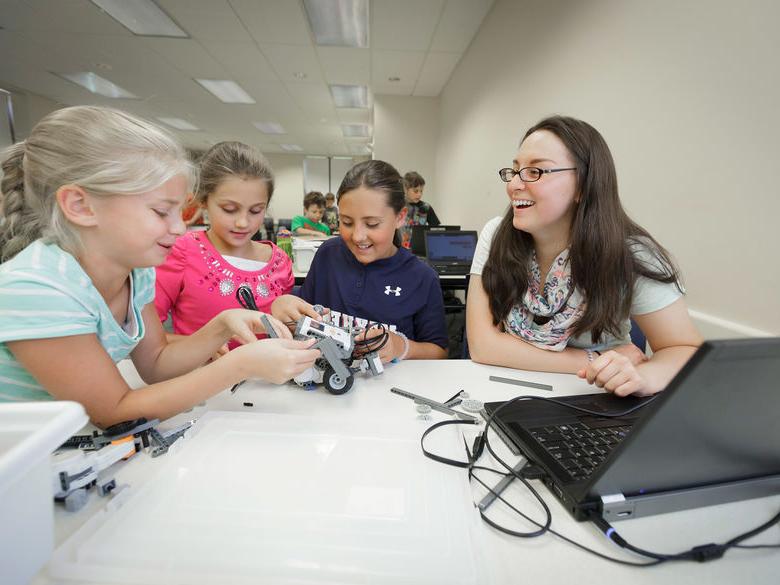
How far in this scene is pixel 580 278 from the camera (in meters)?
1.02

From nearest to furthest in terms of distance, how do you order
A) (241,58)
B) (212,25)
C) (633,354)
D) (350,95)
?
(633,354) < (212,25) < (241,58) < (350,95)

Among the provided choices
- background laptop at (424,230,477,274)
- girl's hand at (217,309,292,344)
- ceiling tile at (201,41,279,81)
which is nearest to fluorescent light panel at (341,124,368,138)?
ceiling tile at (201,41,279,81)

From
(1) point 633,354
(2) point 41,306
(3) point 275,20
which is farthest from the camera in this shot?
(3) point 275,20

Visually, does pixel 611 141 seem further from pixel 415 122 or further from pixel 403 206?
pixel 415 122

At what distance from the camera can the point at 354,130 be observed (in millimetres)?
8258

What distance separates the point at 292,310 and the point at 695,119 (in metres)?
1.33

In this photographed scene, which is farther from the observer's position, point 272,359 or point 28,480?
point 272,359

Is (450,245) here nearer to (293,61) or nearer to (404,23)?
(404,23)

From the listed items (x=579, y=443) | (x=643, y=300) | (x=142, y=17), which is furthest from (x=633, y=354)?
(x=142, y=17)

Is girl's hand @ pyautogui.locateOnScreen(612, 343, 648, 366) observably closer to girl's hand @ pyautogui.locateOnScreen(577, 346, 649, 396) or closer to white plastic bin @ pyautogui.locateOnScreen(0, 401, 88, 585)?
Result: girl's hand @ pyautogui.locateOnScreen(577, 346, 649, 396)

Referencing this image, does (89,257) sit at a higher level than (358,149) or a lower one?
lower

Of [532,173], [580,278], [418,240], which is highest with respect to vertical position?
[532,173]

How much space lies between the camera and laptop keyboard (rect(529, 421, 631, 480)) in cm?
56

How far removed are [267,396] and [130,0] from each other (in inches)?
160
